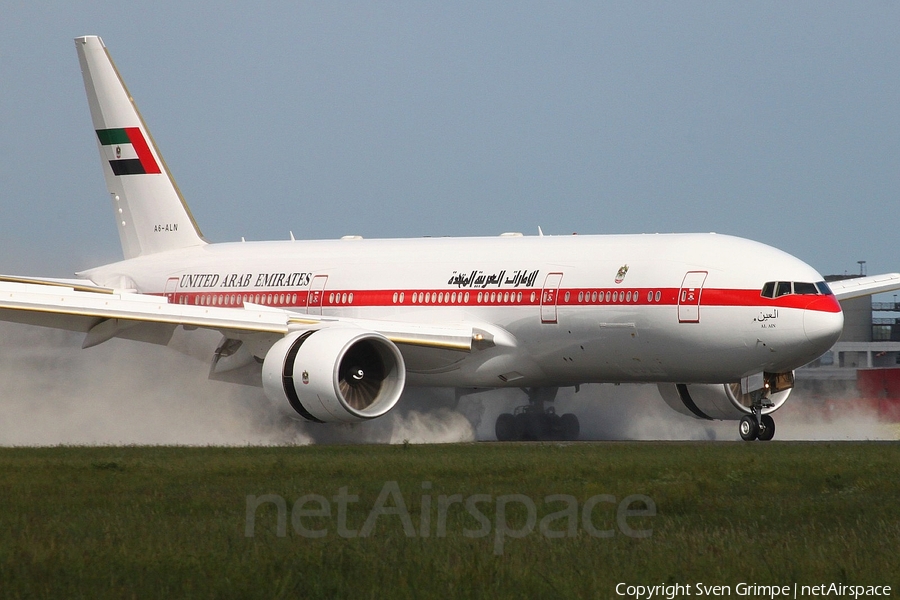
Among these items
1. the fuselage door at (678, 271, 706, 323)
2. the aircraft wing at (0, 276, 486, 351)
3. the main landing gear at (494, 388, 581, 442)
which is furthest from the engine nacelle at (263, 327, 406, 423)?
the main landing gear at (494, 388, 581, 442)

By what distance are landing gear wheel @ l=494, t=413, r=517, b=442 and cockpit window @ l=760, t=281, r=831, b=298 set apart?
28.2 ft

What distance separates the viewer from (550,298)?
88.3ft

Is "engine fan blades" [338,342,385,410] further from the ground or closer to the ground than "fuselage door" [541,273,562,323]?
closer to the ground

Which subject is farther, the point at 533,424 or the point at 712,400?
the point at 533,424

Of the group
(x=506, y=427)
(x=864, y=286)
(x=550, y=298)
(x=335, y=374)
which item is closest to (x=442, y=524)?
(x=335, y=374)

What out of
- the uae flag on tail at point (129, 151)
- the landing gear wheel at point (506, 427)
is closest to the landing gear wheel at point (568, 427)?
the landing gear wheel at point (506, 427)

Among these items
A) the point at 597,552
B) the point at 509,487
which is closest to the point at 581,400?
the point at 509,487

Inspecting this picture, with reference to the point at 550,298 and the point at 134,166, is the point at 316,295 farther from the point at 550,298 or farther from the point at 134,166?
the point at 134,166

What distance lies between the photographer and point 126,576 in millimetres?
9555

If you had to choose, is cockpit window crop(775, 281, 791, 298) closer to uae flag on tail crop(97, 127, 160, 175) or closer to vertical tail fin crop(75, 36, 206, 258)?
vertical tail fin crop(75, 36, 206, 258)

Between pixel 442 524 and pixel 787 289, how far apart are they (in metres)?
14.2

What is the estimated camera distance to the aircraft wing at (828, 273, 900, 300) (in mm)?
30094

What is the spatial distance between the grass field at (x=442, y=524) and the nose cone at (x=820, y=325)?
14.2ft

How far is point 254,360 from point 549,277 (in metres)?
7.01
